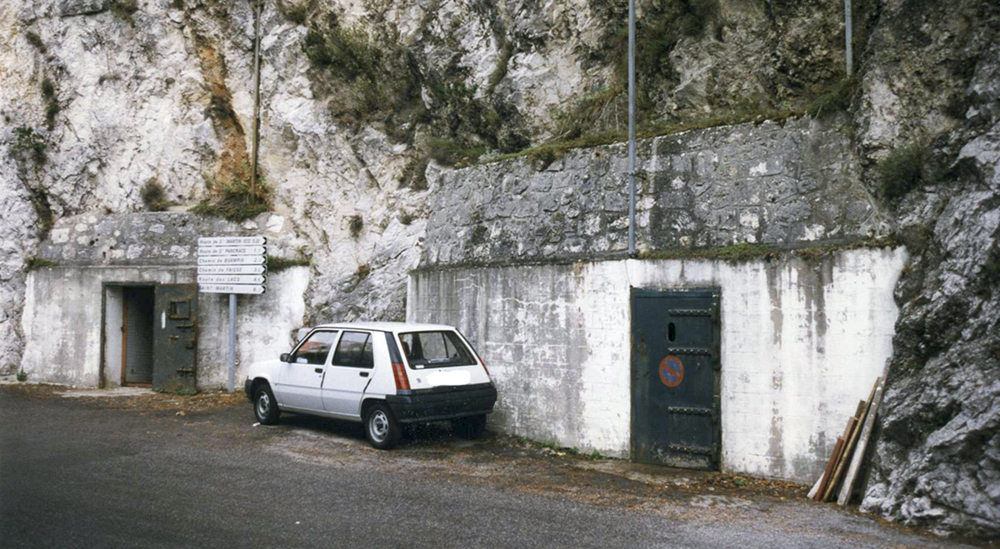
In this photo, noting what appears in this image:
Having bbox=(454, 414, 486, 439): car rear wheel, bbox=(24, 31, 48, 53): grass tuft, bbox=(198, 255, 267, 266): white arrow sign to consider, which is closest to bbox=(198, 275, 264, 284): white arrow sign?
bbox=(198, 255, 267, 266): white arrow sign

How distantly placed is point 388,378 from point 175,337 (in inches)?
298

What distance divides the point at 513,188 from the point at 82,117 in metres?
12.1

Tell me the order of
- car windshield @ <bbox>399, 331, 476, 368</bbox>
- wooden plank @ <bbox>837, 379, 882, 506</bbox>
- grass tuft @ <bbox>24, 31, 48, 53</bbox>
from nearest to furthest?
1. wooden plank @ <bbox>837, 379, 882, 506</bbox>
2. car windshield @ <bbox>399, 331, 476, 368</bbox>
3. grass tuft @ <bbox>24, 31, 48, 53</bbox>

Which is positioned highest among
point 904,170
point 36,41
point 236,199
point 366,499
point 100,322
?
point 36,41

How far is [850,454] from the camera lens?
7.08 metres

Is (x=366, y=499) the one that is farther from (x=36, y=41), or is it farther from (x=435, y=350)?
(x=36, y=41)

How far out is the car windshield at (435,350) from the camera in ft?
31.4

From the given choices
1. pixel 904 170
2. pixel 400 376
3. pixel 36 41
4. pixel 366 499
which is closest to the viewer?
pixel 366 499

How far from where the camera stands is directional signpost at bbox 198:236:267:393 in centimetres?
1455

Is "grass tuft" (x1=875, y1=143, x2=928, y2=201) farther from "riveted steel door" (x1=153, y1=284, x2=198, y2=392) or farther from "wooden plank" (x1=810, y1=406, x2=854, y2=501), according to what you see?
"riveted steel door" (x1=153, y1=284, x2=198, y2=392)

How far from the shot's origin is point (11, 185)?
57.5 feet

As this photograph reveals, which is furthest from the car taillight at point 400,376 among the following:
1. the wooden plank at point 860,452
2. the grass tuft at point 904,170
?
the grass tuft at point 904,170

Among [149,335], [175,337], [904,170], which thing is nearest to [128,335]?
[149,335]

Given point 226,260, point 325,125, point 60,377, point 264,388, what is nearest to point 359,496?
point 264,388
